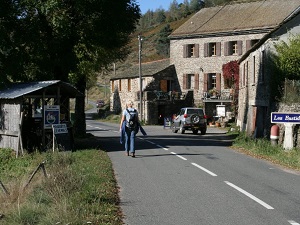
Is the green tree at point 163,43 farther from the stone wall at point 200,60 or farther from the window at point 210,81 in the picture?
the window at point 210,81

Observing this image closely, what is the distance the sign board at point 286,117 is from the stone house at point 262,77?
2.12 meters

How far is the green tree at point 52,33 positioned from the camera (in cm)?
2236

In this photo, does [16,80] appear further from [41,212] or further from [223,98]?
[223,98]

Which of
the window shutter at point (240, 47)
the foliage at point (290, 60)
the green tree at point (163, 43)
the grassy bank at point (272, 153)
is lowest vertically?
the grassy bank at point (272, 153)

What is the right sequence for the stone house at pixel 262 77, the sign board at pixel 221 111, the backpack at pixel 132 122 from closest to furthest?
the backpack at pixel 132 122 → the stone house at pixel 262 77 → the sign board at pixel 221 111

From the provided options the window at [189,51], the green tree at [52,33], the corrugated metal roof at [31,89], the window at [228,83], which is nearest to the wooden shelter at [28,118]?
the corrugated metal roof at [31,89]

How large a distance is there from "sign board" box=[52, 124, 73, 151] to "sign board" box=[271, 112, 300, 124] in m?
8.00

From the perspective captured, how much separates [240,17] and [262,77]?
2600 cm

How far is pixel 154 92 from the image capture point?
5216cm

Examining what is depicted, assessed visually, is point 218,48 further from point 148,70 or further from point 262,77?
point 262,77

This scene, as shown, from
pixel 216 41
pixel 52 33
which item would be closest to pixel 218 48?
pixel 216 41

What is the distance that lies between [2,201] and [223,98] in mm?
41318

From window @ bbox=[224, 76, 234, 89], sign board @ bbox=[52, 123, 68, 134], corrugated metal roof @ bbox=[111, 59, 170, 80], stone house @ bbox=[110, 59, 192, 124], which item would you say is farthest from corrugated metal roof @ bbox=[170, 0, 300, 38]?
sign board @ bbox=[52, 123, 68, 134]

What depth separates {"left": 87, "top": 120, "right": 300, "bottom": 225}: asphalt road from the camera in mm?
8727
